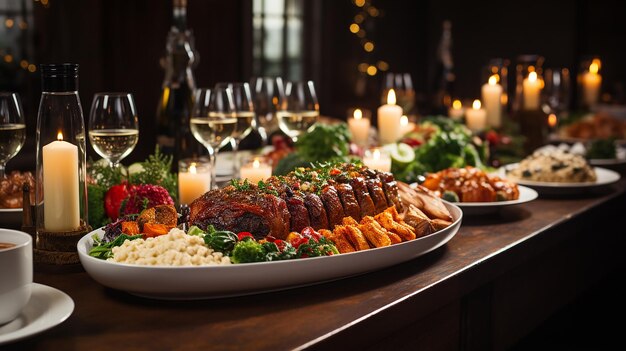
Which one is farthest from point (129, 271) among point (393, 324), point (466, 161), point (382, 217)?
point (466, 161)

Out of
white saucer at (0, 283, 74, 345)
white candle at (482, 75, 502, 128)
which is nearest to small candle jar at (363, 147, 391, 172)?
white saucer at (0, 283, 74, 345)

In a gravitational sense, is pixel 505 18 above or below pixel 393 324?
above

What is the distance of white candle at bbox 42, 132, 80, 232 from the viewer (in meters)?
1.63

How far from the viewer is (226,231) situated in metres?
1.57

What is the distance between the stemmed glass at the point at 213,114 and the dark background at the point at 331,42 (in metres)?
2.28

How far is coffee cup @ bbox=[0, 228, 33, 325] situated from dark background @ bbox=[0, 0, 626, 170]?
3327 millimetres

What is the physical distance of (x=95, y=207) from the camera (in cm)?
196

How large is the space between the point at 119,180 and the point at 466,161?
1.40 meters

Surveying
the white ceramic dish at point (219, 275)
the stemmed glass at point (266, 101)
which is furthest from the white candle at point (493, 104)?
the white ceramic dish at point (219, 275)

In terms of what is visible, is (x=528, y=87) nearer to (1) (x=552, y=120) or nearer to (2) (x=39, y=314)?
(1) (x=552, y=120)

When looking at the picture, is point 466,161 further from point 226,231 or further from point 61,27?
point 61,27

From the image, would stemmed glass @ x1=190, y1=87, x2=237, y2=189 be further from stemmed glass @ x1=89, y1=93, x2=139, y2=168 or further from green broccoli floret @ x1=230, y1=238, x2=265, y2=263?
green broccoli floret @ x1=230, y1=238, x2=265, y2=263

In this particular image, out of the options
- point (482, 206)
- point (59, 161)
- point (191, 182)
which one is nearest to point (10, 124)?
point (59, 161)

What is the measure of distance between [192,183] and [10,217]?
47 centimetres
